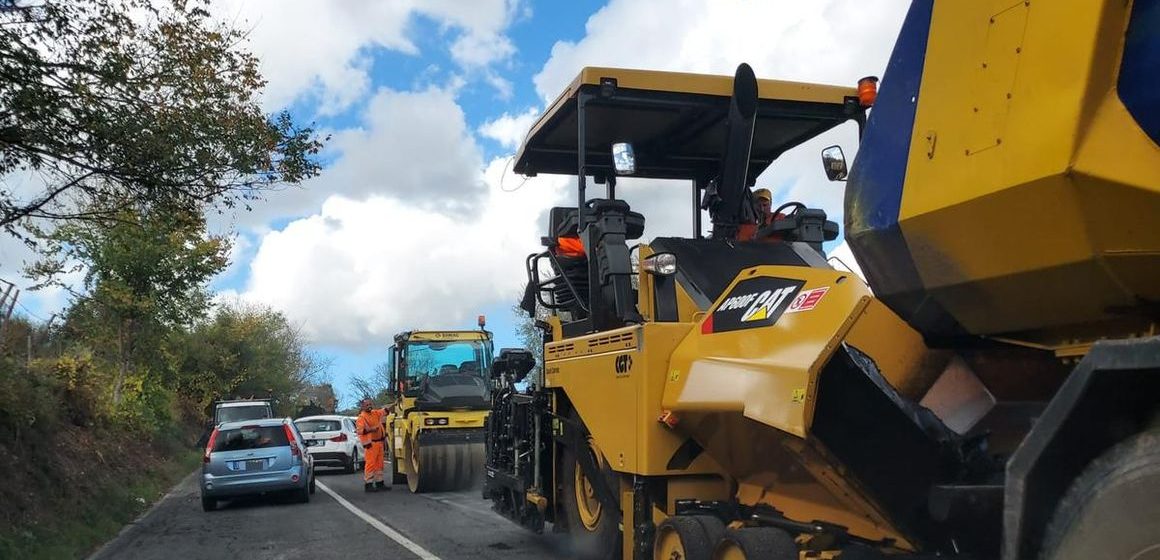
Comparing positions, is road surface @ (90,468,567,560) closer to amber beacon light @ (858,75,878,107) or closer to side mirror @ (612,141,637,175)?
side mirror @ (612,141,637,175)

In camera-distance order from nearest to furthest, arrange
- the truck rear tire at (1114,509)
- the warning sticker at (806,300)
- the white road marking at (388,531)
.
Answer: the truck rear tire at (1114,509), the warning sticker at (806,300), the white road marking at (388,531)

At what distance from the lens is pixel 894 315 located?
3.70 m

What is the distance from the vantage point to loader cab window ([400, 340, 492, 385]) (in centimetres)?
1755

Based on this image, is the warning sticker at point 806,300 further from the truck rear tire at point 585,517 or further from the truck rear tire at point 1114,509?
the truck rear tire at point 585,517

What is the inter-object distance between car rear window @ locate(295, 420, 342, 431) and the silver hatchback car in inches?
284

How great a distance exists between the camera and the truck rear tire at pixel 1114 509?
206 cm

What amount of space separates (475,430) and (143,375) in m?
15.9

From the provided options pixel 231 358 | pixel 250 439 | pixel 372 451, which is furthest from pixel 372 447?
pixel 231 358

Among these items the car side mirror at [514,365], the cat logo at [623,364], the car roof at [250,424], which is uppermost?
the car side mirror at [514,365]

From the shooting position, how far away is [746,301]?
15.2 feet

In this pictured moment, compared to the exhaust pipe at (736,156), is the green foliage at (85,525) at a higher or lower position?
lower

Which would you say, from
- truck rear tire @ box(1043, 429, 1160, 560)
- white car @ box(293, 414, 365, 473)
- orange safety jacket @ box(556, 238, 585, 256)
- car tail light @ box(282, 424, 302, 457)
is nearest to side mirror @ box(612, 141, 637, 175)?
orange safety jacket @ box(556, 238, 585, 256)

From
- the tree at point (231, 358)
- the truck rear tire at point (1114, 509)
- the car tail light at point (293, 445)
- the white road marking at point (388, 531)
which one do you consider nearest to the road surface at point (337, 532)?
the white road marking at point (388, 531)

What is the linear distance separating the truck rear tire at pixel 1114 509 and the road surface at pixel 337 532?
21.3 feet
